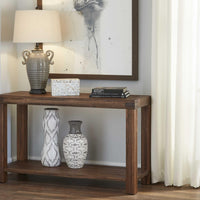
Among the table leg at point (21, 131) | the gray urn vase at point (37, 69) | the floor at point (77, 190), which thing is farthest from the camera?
the table leg at point (21, 131)

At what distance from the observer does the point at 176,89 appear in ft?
13.3

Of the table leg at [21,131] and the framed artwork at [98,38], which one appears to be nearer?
the framed artwork at [98,38]

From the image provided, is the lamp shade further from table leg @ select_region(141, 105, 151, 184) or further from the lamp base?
table leg @ select_region(141, 105, 151, 184)

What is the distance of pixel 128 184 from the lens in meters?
3.91

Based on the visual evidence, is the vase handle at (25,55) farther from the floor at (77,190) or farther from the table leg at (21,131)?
the floor at (77,190)

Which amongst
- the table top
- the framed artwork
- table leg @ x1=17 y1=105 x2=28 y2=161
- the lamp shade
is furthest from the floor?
the lamp shade

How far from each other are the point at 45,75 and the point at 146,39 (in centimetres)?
89

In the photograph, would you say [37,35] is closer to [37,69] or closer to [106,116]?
[37,69]

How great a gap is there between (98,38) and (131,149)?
1.06m

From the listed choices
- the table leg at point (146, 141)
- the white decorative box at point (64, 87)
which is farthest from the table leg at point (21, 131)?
the table leg at point (146, 141)

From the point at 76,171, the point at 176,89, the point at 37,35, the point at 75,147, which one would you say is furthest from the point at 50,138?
the point at 176,89

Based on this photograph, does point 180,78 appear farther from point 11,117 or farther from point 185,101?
point 11,117

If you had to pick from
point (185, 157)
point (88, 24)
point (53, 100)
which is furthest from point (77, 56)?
point (185, 157)

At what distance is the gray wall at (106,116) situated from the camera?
4.26 m
